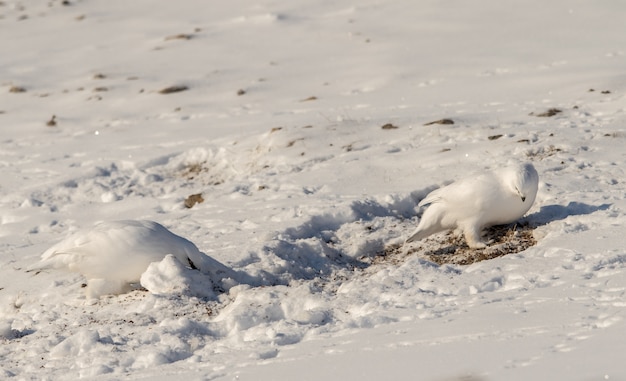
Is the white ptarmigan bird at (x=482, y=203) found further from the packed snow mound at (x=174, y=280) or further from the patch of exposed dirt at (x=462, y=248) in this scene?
the packed snow mound at (x=174, y=280)

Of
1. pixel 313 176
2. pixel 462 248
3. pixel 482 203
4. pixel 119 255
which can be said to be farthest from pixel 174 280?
pixel 313 176

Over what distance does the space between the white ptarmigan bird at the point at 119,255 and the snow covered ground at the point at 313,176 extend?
0.50 feet

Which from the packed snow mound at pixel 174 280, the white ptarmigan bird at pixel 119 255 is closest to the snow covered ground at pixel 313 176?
the packed snow mound at pixel 174 280

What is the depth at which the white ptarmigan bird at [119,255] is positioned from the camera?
21.6ft

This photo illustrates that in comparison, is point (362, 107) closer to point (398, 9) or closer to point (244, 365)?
point (398, 9)

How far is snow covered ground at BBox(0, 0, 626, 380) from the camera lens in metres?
5.26

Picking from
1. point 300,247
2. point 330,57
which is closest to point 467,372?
point 300,247

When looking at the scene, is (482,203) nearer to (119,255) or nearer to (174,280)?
(174,280)

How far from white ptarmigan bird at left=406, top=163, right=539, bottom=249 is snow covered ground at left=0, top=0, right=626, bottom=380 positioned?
8.5 inches

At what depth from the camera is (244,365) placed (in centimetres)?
505

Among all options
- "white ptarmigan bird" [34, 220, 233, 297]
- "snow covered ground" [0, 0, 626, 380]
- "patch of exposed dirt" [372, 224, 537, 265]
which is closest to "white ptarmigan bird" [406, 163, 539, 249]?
"patch of exposed dirt" [372, 224, 537, 265]

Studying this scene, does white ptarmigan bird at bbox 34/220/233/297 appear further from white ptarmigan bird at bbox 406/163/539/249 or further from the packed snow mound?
white ptarmigan bird at bbox 406/163/539/249

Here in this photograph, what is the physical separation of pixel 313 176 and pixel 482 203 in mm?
2491

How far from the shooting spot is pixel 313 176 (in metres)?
9.25
